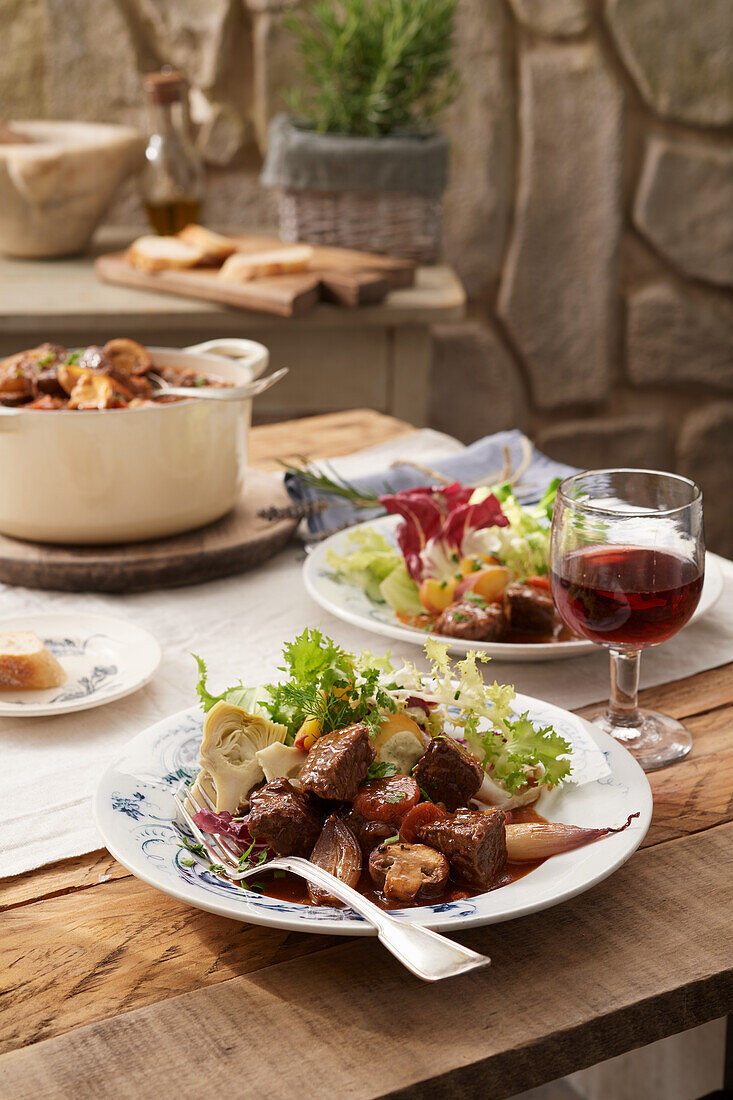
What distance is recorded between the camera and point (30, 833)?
0.84 meters

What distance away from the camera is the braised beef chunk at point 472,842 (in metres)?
0.70

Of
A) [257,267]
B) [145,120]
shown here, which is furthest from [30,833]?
[145,120]

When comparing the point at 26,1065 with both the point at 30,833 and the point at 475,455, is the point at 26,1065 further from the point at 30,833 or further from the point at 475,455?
the point at 475,455

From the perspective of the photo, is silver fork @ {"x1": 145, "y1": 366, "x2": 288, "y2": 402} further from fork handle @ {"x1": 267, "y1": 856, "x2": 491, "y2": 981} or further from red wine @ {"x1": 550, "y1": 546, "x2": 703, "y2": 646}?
fork handle @ {"x1": 267, "y1": 856, "x2": 491, "y2": 981}

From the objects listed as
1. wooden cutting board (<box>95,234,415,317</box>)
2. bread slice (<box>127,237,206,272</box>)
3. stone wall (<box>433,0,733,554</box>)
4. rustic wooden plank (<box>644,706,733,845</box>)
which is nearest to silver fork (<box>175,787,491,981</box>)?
rustic wooden plank (<box>644,706,733,845</box>)

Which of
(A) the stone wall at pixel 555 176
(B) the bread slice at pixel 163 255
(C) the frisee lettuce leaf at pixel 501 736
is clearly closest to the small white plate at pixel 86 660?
(C) the frisee lettuce leaf at pixel 501 736

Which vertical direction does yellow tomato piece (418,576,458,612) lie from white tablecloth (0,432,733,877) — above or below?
above

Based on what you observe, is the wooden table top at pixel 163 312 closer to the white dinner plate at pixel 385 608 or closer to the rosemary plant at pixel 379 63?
the rosemary plant at pixel 379 63

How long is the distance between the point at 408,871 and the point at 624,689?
30 cm

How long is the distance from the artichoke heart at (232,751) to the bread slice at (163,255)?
164cm

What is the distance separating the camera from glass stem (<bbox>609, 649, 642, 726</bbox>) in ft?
3.07

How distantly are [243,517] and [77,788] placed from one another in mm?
556

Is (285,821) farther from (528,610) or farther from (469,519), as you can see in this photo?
(469,519)

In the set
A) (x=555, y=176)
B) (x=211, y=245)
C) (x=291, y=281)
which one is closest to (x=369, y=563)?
(x=291, y=281)
